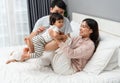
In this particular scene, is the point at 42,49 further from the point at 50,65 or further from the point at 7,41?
the point at 7,41

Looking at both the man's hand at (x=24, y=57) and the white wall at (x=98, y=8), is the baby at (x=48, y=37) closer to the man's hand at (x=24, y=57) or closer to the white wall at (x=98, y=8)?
the man's hand at (x=24, y=57)

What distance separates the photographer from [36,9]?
3.94 metres

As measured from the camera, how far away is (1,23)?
12.6 ft

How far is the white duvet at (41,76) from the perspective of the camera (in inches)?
73.7

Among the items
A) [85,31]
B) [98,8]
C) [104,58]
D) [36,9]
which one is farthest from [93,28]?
[36,9]

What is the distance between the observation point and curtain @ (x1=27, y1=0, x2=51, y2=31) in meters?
3.88

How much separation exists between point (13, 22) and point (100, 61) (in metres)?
2.29

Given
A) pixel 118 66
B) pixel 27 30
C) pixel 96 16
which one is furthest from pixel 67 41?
pixel 27 30

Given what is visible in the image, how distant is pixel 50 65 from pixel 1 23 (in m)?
1.94

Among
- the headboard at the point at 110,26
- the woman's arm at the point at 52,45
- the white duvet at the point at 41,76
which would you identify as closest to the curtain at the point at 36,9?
the headboard at the point at 110,26

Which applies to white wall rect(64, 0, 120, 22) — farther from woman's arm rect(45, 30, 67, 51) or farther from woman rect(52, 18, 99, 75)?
woman's arm rect(45, 30, 67, 51)

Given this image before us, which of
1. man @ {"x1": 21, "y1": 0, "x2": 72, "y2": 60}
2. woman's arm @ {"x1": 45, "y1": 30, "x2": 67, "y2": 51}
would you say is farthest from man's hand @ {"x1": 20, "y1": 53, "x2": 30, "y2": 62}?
woman's arm @ {"x1": 45, "y1": 30, "x2": 67, "y2": 51}

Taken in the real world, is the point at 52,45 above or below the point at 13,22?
above

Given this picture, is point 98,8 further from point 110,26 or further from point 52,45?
point 52,45
